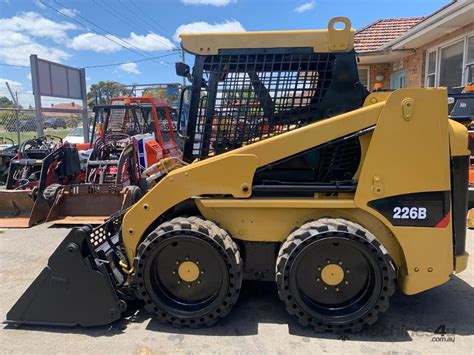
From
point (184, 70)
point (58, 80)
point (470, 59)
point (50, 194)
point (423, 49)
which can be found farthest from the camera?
point (58, 80)

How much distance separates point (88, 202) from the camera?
645 cm

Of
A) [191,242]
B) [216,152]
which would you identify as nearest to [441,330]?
[191,242]

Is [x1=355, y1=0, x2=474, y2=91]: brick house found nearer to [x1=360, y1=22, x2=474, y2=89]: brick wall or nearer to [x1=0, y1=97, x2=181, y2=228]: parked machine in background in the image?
[x1=360, y1=22, x2=474, y2=89]: brick wall

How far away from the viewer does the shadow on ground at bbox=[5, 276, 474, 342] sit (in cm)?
318

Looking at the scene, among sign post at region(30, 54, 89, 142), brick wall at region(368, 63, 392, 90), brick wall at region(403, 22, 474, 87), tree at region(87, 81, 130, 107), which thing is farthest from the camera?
brick wall at region(368, 63, 392, 90)

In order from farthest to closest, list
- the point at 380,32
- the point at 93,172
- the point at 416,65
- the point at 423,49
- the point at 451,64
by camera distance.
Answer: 1. the point at 380,32
2. the point at 416,65
3. the point at 423,49
4. the point at 451,64
5. the point at 93,172

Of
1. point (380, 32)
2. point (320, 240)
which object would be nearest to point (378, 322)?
point (320, 240)

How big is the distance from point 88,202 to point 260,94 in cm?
418

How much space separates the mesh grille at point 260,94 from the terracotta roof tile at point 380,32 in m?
10.3

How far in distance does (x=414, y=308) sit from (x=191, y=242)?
208 centimetres

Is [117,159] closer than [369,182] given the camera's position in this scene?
No

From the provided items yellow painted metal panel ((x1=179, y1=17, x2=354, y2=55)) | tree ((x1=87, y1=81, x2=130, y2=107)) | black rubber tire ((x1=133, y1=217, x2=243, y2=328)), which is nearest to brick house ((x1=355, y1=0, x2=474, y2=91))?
yellow painted metal panel ((x1=179, y1=17, x2=354, y2=55))

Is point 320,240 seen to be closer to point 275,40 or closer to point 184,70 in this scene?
point 275,40

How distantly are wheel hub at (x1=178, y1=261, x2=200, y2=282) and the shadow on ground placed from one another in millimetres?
412
